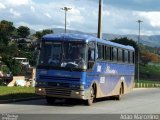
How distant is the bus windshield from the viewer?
21.8 m

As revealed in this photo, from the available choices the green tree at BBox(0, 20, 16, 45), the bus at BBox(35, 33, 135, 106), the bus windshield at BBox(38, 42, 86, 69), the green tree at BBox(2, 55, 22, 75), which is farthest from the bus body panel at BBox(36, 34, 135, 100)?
the green tree at BBox(0, 20, 16, 45)

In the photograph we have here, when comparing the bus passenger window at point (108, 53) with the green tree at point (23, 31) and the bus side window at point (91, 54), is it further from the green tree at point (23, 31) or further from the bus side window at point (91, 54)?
the green tree at point (23, 31)

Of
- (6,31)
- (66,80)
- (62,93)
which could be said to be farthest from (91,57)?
(6,31)

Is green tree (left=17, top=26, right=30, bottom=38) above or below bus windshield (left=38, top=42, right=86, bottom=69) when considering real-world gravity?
above

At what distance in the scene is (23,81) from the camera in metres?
52.1

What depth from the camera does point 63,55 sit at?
71.9 feet

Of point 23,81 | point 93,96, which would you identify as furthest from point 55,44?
point 23,81

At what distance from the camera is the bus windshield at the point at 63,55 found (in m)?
21.8

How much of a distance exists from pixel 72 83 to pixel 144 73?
12599cm

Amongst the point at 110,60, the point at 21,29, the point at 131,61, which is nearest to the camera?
the point at 110,60

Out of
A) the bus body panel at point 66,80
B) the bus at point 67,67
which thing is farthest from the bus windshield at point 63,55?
the bus body panel at point 66,80

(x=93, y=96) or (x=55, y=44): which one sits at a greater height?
(x=55, y=44)

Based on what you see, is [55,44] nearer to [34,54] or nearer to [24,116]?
[34,54]

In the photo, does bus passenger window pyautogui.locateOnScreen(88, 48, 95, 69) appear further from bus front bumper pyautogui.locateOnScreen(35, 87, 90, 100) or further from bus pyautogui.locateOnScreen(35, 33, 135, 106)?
bus front bumper pyautogui.locateOnScreen(35, 87, 90, 100)
